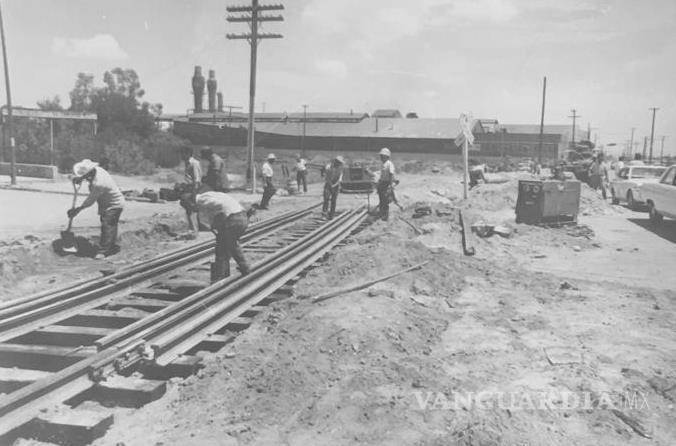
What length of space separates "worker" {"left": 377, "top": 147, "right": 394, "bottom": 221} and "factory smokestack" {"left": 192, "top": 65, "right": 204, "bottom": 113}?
256 feet

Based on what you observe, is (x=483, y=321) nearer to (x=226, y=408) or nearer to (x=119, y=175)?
(x=226, y=408)

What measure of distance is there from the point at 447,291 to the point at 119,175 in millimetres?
29135

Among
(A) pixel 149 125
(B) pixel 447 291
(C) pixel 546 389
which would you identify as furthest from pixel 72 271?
(A) pixel 149 125

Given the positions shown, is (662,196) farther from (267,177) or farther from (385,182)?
(267,177)

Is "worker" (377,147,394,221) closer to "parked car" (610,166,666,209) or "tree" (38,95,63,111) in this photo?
"parked car" (610,166,666,209)

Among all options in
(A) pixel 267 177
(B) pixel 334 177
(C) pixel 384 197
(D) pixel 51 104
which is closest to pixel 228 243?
(C) pixel 384 197

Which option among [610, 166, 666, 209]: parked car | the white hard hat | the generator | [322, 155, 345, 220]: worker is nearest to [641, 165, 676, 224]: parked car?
the generator

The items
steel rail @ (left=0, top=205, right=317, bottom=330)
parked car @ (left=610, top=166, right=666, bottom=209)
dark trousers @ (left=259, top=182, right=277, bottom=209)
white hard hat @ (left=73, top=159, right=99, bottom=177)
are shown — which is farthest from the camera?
parked car @ (left=610, top=166, right=666, bottom=209)

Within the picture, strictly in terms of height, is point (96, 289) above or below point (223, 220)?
below

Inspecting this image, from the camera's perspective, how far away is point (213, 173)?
896cm

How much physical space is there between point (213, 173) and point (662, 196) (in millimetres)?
11612

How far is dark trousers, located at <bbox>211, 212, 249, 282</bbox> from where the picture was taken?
7074mm

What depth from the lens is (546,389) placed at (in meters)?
4.39

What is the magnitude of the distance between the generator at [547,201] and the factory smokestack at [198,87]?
78454mm
